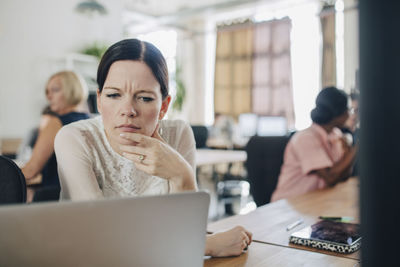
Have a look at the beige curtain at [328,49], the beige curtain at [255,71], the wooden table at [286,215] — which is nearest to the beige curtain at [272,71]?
the beige curtain at [255,71]

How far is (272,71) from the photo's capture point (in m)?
7.71

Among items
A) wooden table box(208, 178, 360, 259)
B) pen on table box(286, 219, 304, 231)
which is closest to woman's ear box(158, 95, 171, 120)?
wooden table box(208, 178, 360, 259)

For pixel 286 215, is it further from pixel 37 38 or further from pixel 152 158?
pixel 37 38

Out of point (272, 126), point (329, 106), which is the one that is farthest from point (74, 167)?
point (272, 126)

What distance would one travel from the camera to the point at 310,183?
6.82 feet

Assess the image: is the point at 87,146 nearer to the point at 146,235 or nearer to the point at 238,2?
the point at 146,235

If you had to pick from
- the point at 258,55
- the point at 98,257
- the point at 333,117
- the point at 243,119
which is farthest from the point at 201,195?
Answer: the point at 258,55

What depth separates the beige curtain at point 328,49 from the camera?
6323 mm

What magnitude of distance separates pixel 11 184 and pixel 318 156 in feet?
5.42

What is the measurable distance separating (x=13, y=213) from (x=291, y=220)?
1.01 meters

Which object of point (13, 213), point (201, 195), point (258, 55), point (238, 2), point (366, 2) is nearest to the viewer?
point (366, 2)

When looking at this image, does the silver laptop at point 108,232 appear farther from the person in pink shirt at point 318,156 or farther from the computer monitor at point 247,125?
the computer monitor at point 247,125

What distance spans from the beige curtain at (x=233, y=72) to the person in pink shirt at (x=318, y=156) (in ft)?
19.2

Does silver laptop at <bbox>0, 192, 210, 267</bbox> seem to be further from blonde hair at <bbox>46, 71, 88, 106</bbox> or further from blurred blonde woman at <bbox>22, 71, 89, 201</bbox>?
blonde hair at <bbox>46, 71, 88, 106</bbox>
